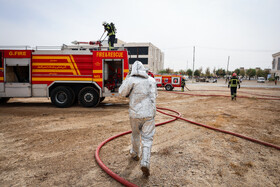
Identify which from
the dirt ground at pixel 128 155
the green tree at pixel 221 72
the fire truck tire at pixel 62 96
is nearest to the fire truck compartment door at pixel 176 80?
the fire truck tire at pixel 62 96

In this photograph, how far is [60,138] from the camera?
451 centimetres

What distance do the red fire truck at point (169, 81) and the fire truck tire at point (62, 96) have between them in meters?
11.8

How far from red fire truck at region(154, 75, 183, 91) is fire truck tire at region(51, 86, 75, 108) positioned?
38.8 ft

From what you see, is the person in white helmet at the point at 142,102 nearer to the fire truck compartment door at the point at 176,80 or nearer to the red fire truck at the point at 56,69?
the red fire truck at the point at 56,69

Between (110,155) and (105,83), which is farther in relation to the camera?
(105,83)

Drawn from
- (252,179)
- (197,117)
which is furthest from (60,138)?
(197,117)

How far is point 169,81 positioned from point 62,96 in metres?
12.6

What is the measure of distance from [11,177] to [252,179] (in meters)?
3.87

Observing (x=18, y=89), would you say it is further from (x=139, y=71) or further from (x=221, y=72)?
(x=221, y=72)

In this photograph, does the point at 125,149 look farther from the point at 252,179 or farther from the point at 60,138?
the point at 252,179

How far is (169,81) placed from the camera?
62.1ft

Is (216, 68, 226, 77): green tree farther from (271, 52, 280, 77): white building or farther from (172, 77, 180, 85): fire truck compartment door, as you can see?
(172, 77, 180, 85): fire truck compartment door

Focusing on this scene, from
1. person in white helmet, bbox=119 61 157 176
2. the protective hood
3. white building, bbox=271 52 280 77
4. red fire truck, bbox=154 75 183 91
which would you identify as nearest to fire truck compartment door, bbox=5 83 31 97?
person in white helmet, bbox=119 61 157 176

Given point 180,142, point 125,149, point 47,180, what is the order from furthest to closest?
point 180,142
point 125,149
point 47,180
